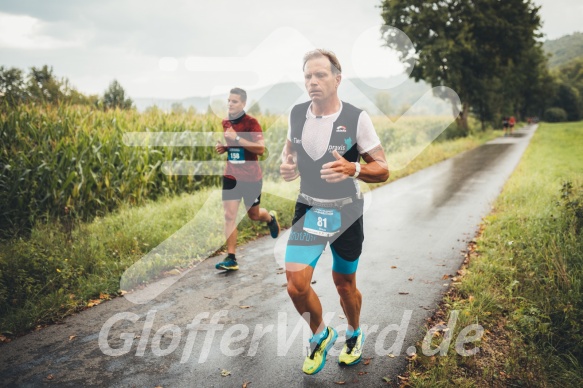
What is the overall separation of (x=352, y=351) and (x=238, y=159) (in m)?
2.92

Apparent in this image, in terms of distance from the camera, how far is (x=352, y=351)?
10.3 ft

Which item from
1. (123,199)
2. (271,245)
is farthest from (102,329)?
(123,199)

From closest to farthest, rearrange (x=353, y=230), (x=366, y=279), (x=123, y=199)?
(x=353, y=230), (x=366, y=279), (x=123, y=199)

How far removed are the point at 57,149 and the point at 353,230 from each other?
656 centimetres

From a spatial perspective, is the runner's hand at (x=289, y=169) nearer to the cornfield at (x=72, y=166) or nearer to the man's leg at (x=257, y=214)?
the man's leg at (x=257, y=214)

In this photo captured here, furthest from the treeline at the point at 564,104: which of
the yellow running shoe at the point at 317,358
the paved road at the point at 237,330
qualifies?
the yellow running shoe at the point at 317,358

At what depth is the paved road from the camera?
3045 millimetres

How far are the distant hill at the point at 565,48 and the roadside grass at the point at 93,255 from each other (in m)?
153

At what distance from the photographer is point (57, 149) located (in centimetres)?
716

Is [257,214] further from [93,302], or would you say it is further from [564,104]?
[564,104]

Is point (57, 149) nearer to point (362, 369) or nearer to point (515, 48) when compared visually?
point (362, 369)

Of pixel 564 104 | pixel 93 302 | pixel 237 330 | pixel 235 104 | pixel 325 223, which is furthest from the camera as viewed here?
pixel 564 104

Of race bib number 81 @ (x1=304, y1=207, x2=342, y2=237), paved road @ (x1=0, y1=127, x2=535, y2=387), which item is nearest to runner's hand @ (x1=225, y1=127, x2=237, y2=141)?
paved road @ (x1=0, y1=127, x2=535, y2=387)

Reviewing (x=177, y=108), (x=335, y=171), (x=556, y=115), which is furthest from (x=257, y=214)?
(x=556, y=115)
